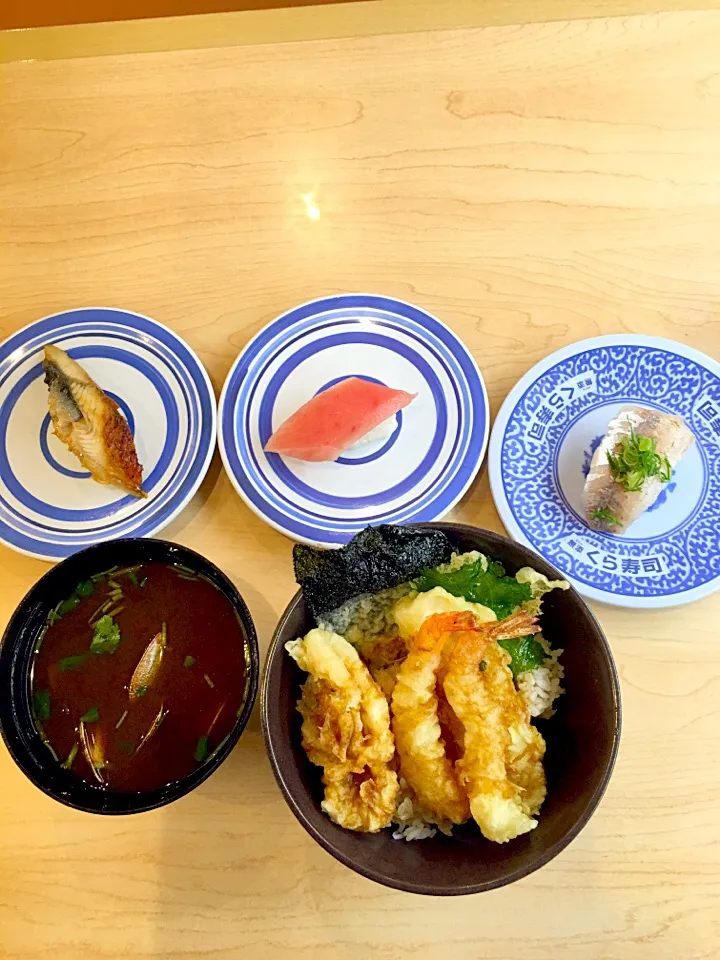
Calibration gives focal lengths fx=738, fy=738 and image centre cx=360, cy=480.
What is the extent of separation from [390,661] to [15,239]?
131cm

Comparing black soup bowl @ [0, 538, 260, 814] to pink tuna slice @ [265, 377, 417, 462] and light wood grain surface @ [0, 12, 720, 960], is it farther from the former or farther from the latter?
pink tuna slice @ [265, 377, 417, 462]

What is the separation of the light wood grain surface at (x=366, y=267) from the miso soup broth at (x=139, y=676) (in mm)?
179

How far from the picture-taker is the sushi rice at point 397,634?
107 centimetres

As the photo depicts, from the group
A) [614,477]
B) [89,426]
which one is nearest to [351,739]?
[614,477]

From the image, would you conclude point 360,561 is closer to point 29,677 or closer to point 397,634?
point 397,634

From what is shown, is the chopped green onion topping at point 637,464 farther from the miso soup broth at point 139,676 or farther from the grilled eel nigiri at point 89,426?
the grilled eel nigiri at point 89,426

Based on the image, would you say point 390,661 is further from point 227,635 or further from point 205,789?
point 205,789

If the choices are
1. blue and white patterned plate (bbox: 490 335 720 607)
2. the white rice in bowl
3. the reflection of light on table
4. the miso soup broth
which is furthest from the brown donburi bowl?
the reflection of light on table

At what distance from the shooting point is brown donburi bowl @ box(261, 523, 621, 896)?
3.18 feet

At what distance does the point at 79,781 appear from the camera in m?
1.15

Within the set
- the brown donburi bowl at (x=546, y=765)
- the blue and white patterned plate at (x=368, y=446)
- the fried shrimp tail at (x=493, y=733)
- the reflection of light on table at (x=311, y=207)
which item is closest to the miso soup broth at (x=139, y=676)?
the brown donburi bowl at (x=546, y=765)

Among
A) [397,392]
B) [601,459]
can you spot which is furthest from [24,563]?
[601,459]

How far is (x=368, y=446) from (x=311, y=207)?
24.3 inches

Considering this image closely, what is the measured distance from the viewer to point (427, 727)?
1028 mm
